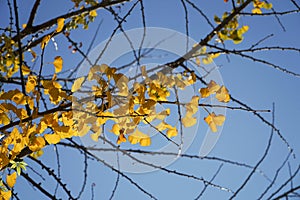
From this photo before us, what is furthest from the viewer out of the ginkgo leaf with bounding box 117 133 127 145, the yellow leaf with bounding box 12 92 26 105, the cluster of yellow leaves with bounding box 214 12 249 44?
the cluster of yellow leaves with bounding box 214 12 249 44

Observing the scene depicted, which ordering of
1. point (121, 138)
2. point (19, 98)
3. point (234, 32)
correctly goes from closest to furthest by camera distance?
point (19, 98), point (121, 138), point (234, 32)

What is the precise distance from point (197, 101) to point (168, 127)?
114mm

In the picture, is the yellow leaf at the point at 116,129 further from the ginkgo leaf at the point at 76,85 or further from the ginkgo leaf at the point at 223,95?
the ginkgo leaf at the point at 223,95

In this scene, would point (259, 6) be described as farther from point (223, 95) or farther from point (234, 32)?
point (223, 95)

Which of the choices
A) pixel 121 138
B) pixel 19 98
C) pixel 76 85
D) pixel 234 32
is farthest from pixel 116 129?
pixel 234 32

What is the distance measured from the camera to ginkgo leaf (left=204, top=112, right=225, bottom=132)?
115 centimetres

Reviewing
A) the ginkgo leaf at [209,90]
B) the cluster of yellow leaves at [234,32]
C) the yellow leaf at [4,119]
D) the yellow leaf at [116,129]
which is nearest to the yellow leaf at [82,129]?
the yellow leaf at [116,129]

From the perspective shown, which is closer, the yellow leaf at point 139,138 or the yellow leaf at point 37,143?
the yellow leaf at point 37,143

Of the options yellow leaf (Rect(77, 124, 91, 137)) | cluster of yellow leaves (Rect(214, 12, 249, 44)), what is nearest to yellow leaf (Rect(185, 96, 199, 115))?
yellow leaf (Rect(77, 124, 91, 137))

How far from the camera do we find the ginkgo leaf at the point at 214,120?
3.76ft

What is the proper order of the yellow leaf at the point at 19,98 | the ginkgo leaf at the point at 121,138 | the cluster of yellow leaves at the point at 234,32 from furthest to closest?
the cluster of yellow leaves at the point at 234,32
the ginkgo leaf at the point at 121,138
the yellow leaf at the point at 19,98

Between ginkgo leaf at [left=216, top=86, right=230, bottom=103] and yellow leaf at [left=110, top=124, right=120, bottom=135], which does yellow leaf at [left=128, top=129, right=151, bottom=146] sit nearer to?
yellow leaf at [left=110, top=124, right=120, bottom=135]

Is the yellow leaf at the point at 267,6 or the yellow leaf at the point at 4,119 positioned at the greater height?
the yellow leaf at the point at 267,6

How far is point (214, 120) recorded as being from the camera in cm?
115
